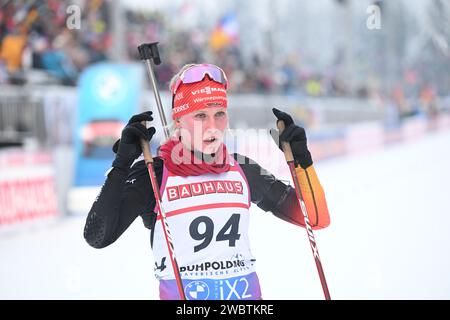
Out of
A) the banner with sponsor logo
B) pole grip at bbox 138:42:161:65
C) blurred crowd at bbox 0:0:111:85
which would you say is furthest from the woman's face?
blurred crowd at bbox 0:0:111:85

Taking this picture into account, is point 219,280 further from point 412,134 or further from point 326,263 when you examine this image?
point 412,134

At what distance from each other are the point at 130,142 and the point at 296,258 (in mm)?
4381

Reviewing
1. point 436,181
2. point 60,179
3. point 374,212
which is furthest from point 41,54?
point 436,181

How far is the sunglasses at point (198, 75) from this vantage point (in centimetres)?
302

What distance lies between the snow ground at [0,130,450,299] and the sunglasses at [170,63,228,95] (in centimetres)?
259

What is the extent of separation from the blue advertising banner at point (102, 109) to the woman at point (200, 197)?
770cm

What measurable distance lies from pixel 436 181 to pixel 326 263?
245 inches

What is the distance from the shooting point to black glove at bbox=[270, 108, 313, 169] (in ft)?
9.73

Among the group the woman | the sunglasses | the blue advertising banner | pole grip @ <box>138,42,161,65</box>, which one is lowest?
the woman

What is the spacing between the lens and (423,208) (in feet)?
32.1

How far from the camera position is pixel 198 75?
3.02 metres

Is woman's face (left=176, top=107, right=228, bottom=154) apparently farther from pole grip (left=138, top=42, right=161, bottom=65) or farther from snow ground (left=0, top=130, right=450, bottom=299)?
snow ground (left=0, top=130, right=450, bottom=299)

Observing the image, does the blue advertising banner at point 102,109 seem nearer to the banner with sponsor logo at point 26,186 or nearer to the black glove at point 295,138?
the banner with sponsor logo at point 26,186

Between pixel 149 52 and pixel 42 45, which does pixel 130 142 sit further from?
→ pixel 42 45
